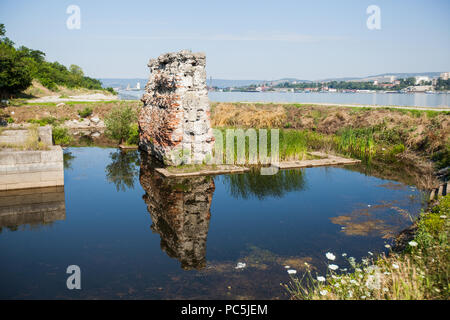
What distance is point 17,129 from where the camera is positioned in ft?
57.1

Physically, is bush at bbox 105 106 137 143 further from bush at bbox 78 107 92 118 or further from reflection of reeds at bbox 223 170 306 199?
bush at bbox 78 107 92 118

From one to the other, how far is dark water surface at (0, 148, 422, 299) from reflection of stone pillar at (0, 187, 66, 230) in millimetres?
31

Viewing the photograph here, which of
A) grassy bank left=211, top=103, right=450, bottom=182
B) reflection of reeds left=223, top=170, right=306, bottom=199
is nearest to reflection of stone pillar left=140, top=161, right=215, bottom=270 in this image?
reflection of reeds left=223, top=170, right=306, bottom=199

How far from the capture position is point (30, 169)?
12688 mm

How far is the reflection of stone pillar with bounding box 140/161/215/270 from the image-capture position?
27.0 feet

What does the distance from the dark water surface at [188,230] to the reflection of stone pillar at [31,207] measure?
3 cm

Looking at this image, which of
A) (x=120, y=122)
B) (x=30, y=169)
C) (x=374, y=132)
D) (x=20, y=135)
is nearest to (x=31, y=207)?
(x=30, y=169)

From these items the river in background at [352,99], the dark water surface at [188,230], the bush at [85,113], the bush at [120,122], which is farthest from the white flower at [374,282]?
the bush at [85,113]

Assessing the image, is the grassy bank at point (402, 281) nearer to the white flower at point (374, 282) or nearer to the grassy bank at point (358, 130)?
the white flower at point (374, 282)
